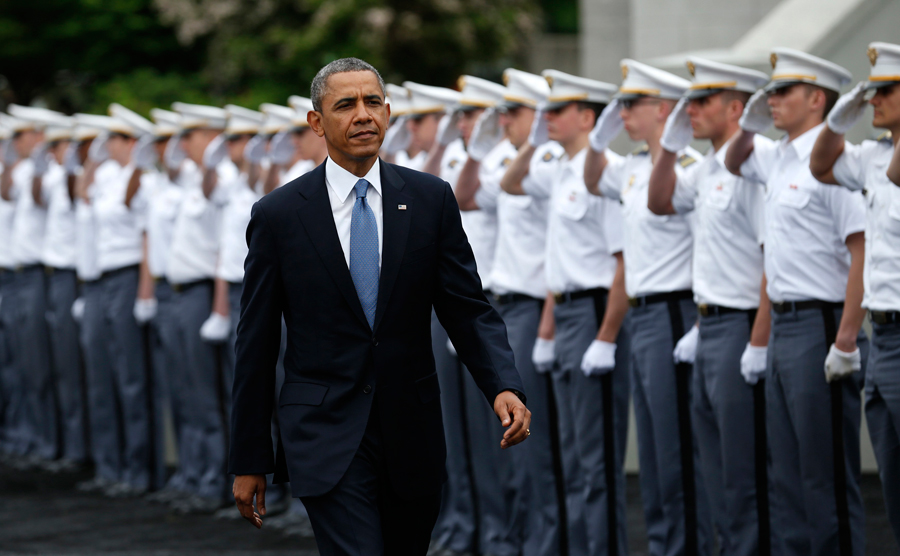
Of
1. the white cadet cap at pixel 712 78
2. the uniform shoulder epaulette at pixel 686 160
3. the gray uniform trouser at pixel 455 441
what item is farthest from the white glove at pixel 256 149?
the white cadet cap at pixel 712 78

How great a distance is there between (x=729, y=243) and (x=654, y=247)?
0.41 metres

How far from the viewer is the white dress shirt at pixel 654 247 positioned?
5777mm

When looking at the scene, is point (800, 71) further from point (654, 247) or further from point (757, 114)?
point (654, 247)

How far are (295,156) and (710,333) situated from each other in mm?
3655

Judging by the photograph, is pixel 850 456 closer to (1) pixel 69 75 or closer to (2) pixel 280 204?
(2) pixel 280 204

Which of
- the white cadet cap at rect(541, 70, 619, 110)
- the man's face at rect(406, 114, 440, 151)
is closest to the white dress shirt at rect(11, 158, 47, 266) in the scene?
the man's face at rect(406, 114, 440, 151)

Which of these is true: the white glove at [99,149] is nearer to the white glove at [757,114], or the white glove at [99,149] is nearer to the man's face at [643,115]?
the man's face at [643,115]

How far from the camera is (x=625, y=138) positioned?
819 cm

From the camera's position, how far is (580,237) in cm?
620

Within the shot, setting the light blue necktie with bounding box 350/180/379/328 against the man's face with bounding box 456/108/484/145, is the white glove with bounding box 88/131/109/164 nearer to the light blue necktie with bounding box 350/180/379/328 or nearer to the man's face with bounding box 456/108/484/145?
the man's face with bounding box 456/108/484/145

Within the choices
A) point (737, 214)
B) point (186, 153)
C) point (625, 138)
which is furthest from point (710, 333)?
point (186, 153)

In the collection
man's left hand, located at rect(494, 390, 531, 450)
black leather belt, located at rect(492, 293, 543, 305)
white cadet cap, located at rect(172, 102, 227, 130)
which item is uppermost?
white cadet cap, located at rect(172, 102, 227, 130)

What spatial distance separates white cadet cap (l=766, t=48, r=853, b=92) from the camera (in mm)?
5191

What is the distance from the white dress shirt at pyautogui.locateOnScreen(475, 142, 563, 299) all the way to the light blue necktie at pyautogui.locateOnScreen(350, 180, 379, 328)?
283 cm
